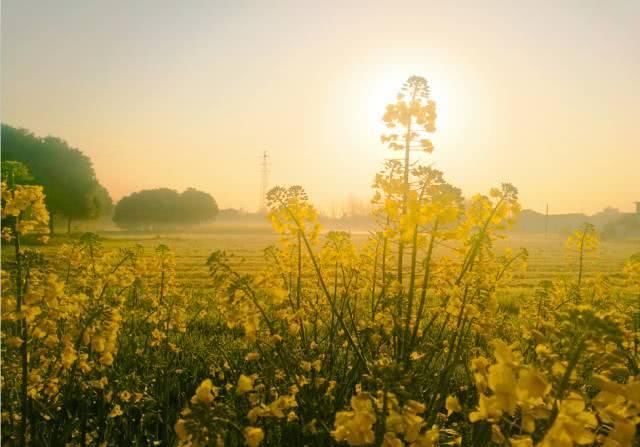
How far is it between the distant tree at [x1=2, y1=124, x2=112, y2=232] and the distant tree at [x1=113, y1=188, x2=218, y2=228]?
2783 cm

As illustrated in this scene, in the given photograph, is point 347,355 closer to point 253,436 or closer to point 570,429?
point 253,436

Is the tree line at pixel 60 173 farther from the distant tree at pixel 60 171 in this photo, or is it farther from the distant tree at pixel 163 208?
the distant tree at pixel 163 208

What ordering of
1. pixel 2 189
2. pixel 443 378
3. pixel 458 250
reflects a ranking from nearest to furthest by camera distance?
1. pixel 443 378
2. pixel 2 189
3. pixel 458 250

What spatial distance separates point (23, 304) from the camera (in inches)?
108

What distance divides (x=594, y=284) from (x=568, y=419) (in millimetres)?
5127

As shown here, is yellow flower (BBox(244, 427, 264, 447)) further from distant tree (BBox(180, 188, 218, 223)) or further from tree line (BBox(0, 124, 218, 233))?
distant tree (BBox(180, 188, 218, 223))

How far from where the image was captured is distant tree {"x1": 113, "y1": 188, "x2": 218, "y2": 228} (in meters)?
79.9

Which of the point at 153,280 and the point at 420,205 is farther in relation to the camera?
the point at 153,280

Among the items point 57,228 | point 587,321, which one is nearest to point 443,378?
point 587,321

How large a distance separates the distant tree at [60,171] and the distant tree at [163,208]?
27830 mm

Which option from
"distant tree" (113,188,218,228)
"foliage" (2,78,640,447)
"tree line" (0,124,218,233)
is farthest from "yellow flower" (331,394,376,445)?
"distant tree" (113,188,218,228)

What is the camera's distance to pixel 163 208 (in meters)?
81.2

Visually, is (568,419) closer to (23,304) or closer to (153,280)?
(23,304)

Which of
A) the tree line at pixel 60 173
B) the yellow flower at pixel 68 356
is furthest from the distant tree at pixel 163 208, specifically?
the yellow flower at pixel 68 356
